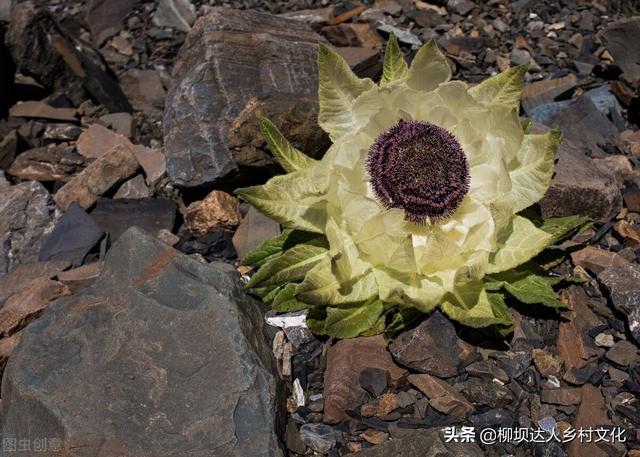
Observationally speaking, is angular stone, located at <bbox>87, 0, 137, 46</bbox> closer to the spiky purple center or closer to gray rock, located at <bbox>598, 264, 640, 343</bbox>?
the spiky purple center

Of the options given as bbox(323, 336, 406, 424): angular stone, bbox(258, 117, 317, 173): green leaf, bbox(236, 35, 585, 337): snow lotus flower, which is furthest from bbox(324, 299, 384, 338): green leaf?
bbox(258, 117, 317, 173): green leaf

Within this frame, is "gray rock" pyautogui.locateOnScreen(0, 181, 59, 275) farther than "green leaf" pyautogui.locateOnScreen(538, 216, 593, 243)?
Yes

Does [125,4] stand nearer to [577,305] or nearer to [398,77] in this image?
[398,77]

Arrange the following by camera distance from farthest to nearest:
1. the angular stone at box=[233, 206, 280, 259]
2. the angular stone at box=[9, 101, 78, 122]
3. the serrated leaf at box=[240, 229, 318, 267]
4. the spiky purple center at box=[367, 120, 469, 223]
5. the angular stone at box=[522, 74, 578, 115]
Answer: the angular stone at box=[9, 101, 78, 122] → the angular stone at box=[522, 74, 578, 115] → the angular stone at box=[233, 206, 280, 259] → the serrated leaf at box=[240, 229, 318, 267] → the spiky purple center at box=[367, 120, 469, 223]

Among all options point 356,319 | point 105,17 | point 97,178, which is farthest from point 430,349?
point 105,17

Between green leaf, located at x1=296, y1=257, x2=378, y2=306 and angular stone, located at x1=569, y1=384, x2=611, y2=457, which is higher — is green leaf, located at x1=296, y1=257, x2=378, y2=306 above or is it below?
above

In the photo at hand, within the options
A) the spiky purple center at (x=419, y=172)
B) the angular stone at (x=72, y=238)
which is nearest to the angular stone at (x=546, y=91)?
the spiky purple center at (x=419, y=172)

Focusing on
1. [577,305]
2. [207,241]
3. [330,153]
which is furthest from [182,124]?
[577,305]

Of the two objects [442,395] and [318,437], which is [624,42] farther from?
[318,437]
